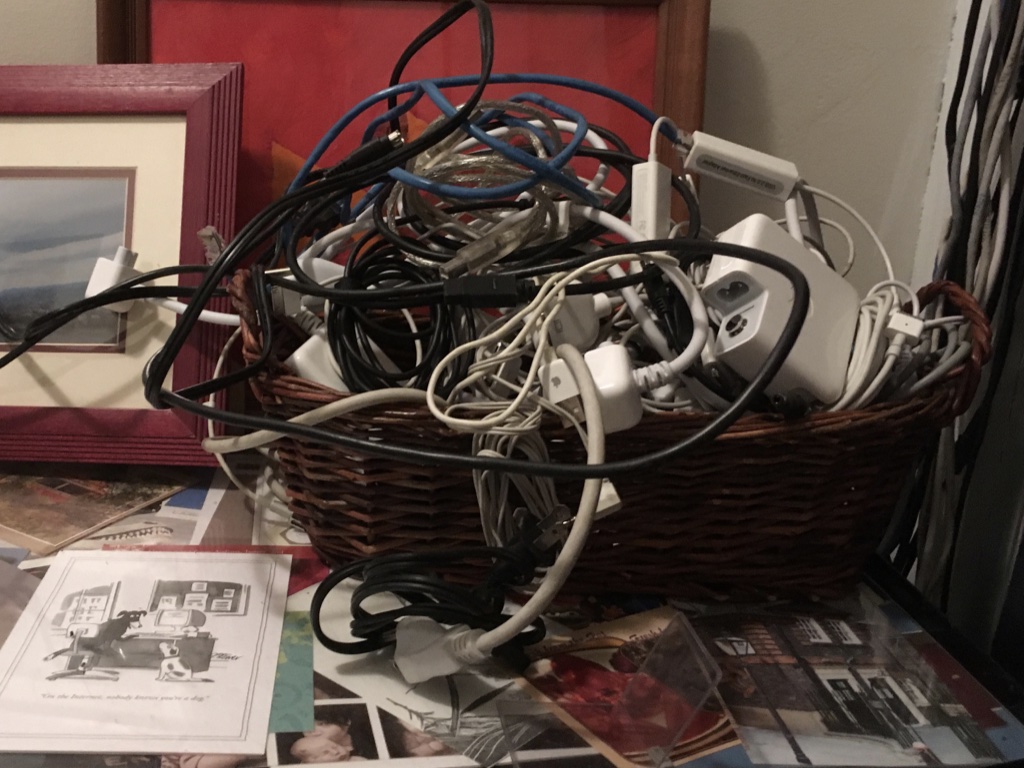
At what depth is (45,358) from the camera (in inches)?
26.1

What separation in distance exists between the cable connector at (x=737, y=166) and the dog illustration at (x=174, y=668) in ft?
1.52

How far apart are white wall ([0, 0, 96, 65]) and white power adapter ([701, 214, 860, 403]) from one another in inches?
26.6

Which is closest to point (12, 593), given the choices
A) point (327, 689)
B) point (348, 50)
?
point (327, 689)

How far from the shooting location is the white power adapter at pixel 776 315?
45 cm

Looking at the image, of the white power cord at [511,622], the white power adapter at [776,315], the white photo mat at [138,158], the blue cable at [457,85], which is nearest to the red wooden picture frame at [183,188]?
the white photo mat at [138,158]

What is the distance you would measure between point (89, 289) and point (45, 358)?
8cm

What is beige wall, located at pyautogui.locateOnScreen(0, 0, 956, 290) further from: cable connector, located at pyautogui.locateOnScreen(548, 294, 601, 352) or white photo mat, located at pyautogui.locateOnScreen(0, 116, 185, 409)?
cable connector, located at pyautogui.locateOnScreen(548, 294, 601, 352)

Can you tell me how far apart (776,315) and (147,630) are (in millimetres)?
427

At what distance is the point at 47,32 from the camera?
30.0 inches

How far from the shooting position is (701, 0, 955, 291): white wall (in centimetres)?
78

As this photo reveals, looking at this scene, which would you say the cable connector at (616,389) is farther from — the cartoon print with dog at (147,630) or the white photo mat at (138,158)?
the white photo mat at (138,158)

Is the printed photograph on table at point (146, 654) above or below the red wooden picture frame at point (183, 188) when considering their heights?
below

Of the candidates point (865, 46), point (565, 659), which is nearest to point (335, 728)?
point (565, 659)

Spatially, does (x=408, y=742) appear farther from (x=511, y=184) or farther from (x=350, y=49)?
(x=350, y=49)
